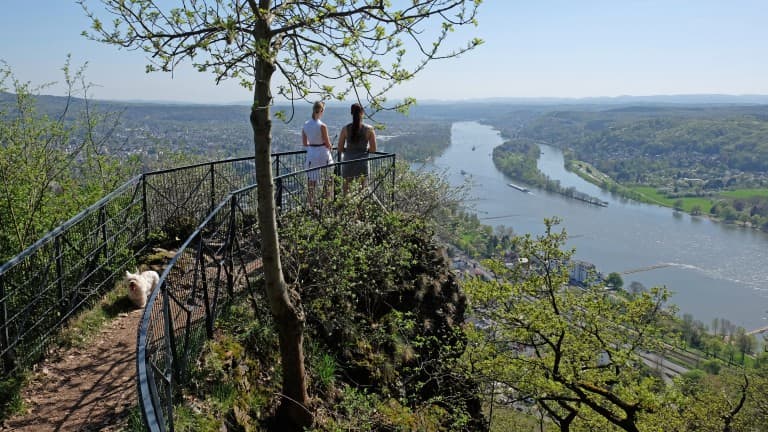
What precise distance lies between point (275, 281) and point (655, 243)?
6975cm

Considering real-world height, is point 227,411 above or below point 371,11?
below

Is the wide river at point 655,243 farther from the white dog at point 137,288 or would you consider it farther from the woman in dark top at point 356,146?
the white dog at point 137,288

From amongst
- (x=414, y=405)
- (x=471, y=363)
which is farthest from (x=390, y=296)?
(x=471, y=363)

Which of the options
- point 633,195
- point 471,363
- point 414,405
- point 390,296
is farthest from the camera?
point 633,195

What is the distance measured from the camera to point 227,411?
177 inches

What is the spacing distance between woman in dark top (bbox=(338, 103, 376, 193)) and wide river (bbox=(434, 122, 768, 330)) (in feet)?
74.7

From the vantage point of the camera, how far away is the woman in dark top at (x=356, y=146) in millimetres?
8297

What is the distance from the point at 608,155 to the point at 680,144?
61.6ft

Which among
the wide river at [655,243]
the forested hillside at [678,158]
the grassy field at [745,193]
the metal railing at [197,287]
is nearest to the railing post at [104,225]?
the metal railing at [197,287]

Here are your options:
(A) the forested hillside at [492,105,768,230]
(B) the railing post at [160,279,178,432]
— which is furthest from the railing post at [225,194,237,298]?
(A) the forested hillside at [492,105,768,230]

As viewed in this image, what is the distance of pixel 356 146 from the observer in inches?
332

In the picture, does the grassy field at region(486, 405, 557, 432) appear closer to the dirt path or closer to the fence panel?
Result: the fence panel

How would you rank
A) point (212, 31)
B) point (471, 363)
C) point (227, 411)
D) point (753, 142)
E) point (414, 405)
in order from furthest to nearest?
point (753, 142) < point (471, 363) < point (414, 405) < point (227, 411) < point (212, 31)

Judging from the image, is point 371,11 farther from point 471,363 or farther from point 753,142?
point 753,142
